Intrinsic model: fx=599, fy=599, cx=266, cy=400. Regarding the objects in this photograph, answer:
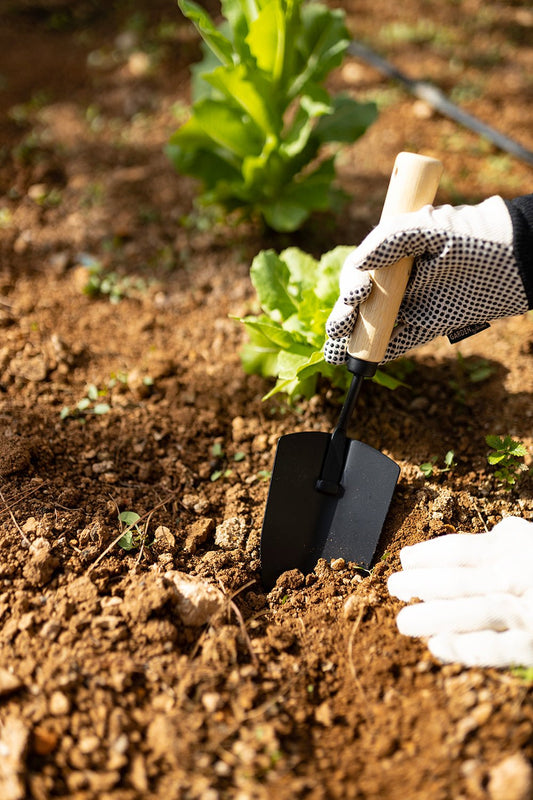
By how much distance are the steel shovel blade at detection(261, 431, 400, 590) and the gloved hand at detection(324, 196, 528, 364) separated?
0.34 metres

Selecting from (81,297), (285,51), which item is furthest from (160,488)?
(285,51)

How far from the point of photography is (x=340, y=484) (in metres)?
2.07

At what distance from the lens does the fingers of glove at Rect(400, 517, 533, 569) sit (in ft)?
5.79

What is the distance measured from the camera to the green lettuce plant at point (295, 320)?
82.7 inches

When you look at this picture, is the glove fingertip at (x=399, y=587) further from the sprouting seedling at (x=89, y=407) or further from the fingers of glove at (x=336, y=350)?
the sprouting seedling at (x=89, y=407)

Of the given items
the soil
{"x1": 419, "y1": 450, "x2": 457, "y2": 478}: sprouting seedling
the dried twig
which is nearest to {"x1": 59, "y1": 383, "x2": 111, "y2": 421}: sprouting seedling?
the soil

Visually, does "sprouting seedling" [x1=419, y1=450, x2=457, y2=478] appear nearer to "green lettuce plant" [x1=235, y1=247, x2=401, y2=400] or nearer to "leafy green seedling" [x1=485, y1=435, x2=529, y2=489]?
"leafy green seedling" [x1=485, y1=435, x2=529, y2=489]

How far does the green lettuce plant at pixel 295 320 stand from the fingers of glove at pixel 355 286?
0.64 ft

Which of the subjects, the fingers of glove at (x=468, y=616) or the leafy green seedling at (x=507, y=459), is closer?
the fingers of glove at (x=468, y=616)

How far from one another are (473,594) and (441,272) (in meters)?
0.95

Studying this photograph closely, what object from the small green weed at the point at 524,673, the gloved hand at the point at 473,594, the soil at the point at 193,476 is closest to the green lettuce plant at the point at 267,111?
the soil at the point at 193,476

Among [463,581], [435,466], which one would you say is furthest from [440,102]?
[463,581]

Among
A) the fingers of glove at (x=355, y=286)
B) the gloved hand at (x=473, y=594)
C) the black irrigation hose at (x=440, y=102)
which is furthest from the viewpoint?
the black irrigation hose at (x=440, y=102)

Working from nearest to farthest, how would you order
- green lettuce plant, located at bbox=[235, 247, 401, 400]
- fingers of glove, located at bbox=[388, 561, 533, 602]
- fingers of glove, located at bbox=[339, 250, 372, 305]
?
fingers of glove, located at bbox=[388, 561, 533, 602] < fingers of glove, located at bbox=[339, 250, 372, 305] < green lettuce plant, located at bbox=[235, 247, 401, 400]
